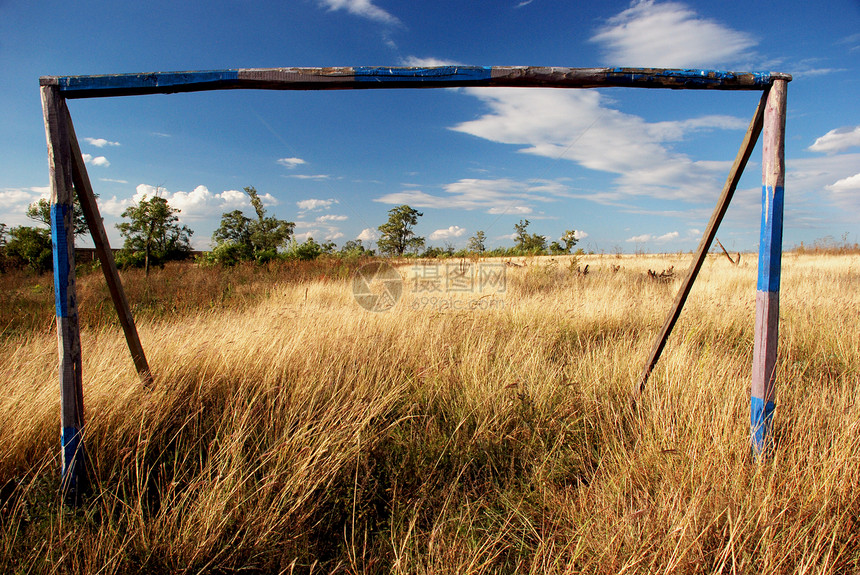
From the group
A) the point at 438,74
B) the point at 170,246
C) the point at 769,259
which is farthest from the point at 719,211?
the point at 170,246

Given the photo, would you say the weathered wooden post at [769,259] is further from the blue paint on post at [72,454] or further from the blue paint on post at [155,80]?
the blue paint on post at [72,454]

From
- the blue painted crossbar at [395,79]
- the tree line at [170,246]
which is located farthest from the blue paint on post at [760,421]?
the tree line at [170,246]

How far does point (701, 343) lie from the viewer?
5031 millimetres

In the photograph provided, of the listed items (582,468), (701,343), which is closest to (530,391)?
(582,468)

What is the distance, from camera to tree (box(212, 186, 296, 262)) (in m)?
13.3

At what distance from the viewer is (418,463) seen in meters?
2.38

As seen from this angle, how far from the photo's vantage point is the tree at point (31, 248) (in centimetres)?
1791

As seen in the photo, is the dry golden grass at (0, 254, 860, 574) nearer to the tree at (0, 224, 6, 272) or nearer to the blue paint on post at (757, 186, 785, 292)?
the blue paint on post at (757, 186, 785, 292)

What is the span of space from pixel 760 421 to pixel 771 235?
120 cm

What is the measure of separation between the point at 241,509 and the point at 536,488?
167 centimetres

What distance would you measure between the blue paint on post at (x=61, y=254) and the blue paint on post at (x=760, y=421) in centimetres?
442

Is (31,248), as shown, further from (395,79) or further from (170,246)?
(395,79)

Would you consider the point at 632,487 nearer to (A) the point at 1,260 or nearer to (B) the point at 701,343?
(B) the point at 701,343

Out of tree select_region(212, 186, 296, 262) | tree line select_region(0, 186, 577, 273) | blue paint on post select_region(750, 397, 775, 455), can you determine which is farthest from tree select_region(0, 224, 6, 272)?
blue paint on post select_region(750, 397, 775, 455)
